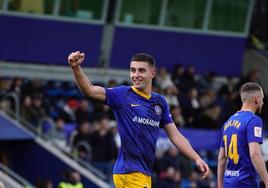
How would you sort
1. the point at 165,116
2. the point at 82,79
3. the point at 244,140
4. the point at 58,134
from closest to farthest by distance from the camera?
the point at 82,79 < the point at 165,116 < the point at 244,140 < the point at 58,134

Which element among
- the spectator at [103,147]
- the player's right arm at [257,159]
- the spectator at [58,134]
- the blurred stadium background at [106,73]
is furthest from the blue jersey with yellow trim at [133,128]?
the spectator at [58,134]

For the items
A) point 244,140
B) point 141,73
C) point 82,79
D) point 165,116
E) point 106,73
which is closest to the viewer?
point 82,79

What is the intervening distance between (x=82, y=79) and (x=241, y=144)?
2.24 metres

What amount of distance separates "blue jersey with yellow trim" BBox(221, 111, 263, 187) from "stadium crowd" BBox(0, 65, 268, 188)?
9.30 metres

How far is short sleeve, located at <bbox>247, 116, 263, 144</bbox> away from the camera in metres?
10.5

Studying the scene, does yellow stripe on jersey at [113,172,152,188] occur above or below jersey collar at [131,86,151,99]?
below

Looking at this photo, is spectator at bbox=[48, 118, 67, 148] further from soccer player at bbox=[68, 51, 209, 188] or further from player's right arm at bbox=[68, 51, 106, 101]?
player's right arm at bbox=[68, 51, 106, 101]

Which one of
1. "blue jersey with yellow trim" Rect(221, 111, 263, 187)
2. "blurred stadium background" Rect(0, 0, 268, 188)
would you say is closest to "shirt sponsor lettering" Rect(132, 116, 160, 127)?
"blue jersey with yellow trim" Rect(221, 111, 263, 187)

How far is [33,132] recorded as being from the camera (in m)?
21.1

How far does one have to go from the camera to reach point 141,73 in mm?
9688

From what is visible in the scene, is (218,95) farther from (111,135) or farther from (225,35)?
(111,135)

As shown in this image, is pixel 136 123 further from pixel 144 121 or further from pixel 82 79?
pixel 82 79

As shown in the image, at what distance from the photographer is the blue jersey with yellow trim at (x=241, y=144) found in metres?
10.5

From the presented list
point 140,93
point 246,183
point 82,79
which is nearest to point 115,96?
point 140,93
